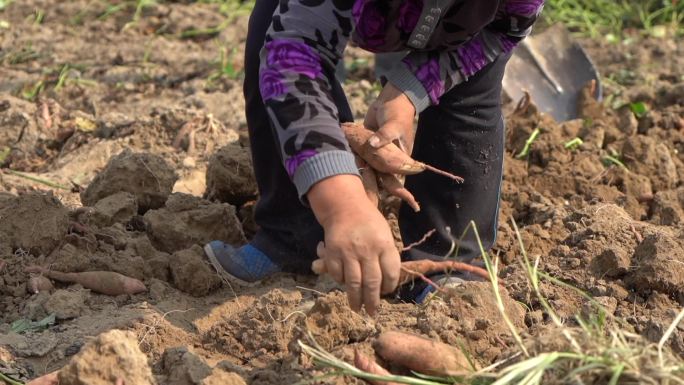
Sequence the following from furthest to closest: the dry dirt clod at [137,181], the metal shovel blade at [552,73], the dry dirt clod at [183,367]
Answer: the metal shovel blade at [552,73]
the dry dirt clod at [137,181]
the dry dirt clod at [183,367]

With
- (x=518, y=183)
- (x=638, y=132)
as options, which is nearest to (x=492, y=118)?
(x=518, y=183)

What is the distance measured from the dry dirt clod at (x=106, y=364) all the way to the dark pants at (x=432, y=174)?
869mm

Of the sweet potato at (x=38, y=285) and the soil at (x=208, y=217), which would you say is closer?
the soil at (x=208, y=217)

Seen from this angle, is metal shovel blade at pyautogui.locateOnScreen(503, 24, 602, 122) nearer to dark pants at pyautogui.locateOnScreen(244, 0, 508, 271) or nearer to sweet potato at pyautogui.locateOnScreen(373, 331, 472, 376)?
dark pants at pyautogui.locateOnScreen(244, 0, 508, 271)

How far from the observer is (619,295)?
2801mm

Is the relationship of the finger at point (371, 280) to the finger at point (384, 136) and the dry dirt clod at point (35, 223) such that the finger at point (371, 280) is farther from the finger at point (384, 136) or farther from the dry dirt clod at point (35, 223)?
the dry dirt clod at point (35, 223)

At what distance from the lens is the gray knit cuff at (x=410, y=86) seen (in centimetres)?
255

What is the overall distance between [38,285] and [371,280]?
125 centimetres

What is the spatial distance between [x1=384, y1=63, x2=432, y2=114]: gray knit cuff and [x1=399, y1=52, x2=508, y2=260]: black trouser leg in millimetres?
284

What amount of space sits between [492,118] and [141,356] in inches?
50.1

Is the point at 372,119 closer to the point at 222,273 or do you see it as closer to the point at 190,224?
the point at 222,273

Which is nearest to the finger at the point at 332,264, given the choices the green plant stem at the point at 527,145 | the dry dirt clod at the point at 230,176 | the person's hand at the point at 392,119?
the person's hand at the point at 392,119

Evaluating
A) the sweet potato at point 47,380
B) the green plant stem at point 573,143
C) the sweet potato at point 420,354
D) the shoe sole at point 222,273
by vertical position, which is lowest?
the shoe sole at point 222,273

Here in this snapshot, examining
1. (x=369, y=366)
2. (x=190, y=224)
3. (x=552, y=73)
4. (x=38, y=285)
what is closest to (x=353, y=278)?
(x=369, y=366)
